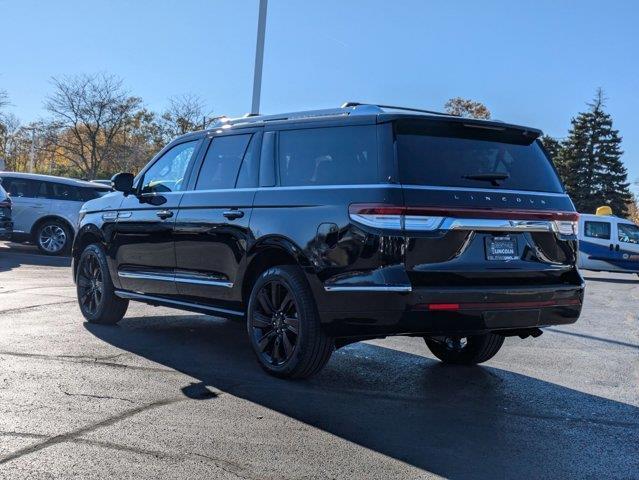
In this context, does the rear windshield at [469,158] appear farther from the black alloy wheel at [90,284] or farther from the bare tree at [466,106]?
the bare tree at [466,106]

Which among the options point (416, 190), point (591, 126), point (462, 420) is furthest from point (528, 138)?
point (591, 126)

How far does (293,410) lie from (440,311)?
1.13m

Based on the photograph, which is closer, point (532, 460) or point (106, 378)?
point (532, 460)

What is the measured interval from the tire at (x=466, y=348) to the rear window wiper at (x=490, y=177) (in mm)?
1588

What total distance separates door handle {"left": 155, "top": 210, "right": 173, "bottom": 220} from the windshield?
18743 millimetres

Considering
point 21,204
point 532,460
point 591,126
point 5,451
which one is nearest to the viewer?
point 5,451

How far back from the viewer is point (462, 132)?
4820 mm

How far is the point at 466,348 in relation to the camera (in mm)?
6051

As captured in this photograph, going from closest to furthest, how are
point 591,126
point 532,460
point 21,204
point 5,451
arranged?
1. point 5,451
2. point 532,460
3. point 21,204
4. point 591,126

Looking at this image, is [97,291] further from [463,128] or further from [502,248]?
[502,248]

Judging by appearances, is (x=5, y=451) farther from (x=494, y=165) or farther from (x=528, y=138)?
(x=528, y=138)

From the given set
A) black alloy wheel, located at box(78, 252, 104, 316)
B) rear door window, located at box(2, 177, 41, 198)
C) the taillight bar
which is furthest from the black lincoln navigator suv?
rear door window, located at box(2, 177, 41, 198)

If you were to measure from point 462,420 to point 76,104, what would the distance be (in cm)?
3801

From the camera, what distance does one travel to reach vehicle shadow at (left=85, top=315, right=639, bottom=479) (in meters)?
3.69
